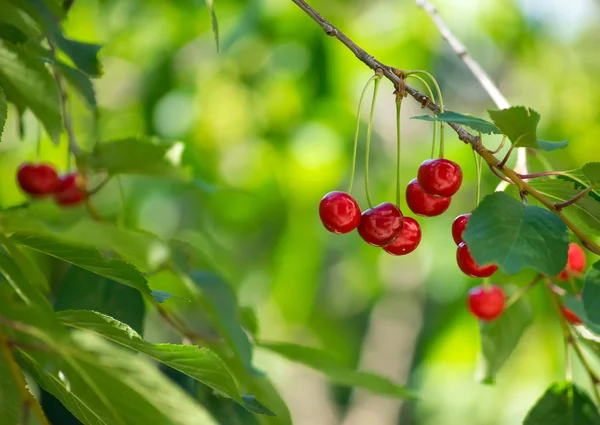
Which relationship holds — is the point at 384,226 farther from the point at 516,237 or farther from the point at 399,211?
the point at 516,237

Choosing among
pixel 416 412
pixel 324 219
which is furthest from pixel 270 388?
pixel 416 412

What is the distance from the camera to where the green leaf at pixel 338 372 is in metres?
1.11

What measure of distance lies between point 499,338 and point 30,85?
2.78 ft

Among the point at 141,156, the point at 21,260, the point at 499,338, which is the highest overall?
the point at 141,156

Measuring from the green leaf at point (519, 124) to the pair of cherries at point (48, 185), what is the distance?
2.85 feet

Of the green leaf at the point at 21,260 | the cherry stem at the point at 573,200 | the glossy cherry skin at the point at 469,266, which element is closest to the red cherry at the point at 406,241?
the glossy cherry skin at the point at 469,266

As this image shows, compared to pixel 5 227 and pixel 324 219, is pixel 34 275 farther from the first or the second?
pixel 324 219

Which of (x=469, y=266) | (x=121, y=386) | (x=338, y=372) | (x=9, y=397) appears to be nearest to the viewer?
(x=121, y=386)

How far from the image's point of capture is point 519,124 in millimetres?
747

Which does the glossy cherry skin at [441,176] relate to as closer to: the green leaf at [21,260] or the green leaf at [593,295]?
the green leaf at [593,295]

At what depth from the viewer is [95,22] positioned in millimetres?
2654

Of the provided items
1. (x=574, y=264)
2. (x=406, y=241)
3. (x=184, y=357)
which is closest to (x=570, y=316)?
(x=574, y=264)

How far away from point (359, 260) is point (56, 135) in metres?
2.17

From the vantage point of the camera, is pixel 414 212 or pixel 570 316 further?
pixel 570 316
